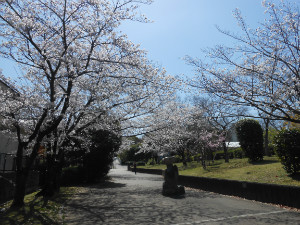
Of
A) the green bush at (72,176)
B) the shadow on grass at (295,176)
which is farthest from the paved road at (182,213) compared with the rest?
the green bush at (72,176)

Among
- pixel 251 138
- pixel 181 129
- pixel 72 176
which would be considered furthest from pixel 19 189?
pixel 181 129

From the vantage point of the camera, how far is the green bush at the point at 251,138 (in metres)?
18.0

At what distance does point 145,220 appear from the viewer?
7039 millimetres

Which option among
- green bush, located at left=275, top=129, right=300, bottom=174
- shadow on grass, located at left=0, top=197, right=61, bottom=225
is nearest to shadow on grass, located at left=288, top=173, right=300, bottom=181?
green bush, located at left=275, top=129, right=300, bottom=174

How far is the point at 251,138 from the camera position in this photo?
18.4m

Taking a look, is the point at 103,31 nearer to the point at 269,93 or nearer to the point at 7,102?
the point at 7,102

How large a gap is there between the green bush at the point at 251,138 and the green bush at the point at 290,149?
7.38m

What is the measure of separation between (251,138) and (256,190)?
31.9ft

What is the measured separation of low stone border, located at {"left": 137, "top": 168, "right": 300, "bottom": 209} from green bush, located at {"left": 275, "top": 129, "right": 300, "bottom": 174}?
209cm

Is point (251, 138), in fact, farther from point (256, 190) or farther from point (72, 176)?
point (72, 176)

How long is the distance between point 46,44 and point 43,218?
5634 millimetres

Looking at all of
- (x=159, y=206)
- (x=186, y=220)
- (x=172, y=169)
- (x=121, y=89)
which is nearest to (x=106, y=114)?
(x=121, y=89)

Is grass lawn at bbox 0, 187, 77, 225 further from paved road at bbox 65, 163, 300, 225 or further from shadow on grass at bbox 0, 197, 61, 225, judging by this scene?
paved road at bbox 65, 163, 300, 225

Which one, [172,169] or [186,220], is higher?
[172,169]
